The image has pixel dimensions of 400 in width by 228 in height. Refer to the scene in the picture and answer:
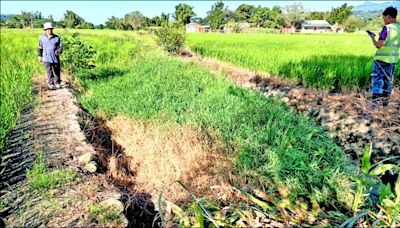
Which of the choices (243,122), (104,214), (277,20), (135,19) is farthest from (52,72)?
(277,20)

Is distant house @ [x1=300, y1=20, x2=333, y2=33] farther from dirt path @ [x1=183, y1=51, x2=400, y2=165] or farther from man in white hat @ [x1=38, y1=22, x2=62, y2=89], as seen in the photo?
man in white hat @ [x1=38, y1=22, x2=62, y2=89]

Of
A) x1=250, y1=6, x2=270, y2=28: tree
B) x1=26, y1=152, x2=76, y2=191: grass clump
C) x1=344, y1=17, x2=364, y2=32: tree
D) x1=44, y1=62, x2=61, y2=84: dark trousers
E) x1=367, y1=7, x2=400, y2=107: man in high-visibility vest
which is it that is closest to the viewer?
x1=26, y1=152, x2=76, y2=191: grass clump

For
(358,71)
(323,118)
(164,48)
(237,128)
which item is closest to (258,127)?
(237,128)

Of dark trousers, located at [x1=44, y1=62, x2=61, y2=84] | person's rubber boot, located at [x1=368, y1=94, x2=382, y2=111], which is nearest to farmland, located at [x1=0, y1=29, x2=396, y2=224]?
dark trousers, located at [x1=44, y1=62, x2=61, y2=84]

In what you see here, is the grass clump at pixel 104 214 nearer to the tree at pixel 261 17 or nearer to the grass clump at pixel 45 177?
the grass clump at pixel 45 177

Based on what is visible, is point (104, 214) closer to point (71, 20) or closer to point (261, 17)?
point (71, 20)

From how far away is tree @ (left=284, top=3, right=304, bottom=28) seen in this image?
2213 inches

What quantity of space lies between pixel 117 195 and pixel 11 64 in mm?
6709

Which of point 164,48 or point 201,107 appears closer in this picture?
point 201,107

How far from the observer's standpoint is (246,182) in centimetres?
271

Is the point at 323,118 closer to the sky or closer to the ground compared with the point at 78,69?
closer to the ground

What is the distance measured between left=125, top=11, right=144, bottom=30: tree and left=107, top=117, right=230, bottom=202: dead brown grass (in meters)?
41.3

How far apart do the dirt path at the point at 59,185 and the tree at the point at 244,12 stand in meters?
67.0

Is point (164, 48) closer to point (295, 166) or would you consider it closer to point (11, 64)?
point (11, 64)
